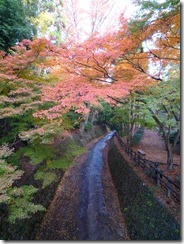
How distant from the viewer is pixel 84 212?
17.4ft

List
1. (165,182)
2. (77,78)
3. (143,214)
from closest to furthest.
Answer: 1. (143,214)
2. (165,182)
3. (77,78)

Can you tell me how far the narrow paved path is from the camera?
446 cm

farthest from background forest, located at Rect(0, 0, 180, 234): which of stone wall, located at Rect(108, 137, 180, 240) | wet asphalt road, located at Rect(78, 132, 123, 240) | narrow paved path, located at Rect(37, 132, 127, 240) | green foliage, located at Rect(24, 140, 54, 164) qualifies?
stone wall, located at Rect(108, 137, 180, 240)

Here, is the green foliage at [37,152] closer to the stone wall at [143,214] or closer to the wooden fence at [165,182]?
the stone wall at [143,214]

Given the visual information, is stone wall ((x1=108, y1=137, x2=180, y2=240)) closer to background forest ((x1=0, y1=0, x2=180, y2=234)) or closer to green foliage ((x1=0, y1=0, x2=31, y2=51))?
background forest ((x1=0, y1=0, x2=180, y2=234))

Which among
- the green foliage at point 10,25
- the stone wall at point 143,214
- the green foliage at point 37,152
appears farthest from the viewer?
the green foliage at point 10,25

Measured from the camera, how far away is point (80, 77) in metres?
5.93

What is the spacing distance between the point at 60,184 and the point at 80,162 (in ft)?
9.71

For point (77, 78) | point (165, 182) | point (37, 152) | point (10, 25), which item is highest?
point (10, 25)

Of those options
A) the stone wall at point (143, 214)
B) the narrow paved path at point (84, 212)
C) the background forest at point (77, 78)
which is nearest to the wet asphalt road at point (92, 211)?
the narrow paved path at point (84, 212)

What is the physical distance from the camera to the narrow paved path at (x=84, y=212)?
4457 mm

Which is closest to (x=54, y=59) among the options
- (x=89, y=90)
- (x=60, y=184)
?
(x=89, y=90)

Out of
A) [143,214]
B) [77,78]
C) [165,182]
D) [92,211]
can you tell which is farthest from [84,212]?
[77,78]

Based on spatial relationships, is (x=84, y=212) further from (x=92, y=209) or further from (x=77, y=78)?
(x=77, y=78)
